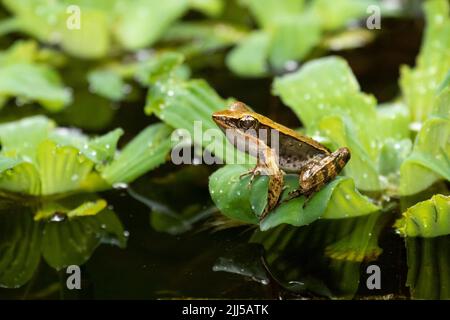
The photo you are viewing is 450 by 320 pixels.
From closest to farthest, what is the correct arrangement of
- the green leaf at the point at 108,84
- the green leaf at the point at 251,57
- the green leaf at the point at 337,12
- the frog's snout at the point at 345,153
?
the frog's snout at the point at 345,153 < the green leaf at the point at 108,84 < the green leaf at the point at 251,57 < the green leaf at the point at 337,12

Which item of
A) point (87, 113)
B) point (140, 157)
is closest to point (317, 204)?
point (140, 157)

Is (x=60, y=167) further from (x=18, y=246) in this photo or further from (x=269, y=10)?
(x=269, y=10)

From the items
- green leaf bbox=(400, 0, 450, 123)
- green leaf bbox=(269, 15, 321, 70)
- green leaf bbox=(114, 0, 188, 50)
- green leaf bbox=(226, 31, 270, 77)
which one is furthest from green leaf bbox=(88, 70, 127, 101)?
green leaf bbox=(400, 0, 450, 123)

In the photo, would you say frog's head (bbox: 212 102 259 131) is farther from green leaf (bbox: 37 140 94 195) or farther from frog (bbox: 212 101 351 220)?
green leaf (bbox: 37 140 94 195)

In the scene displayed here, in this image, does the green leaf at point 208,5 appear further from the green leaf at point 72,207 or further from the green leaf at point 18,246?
the green leaf at point 18,246

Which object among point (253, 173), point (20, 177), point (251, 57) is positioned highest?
point (251, 57)

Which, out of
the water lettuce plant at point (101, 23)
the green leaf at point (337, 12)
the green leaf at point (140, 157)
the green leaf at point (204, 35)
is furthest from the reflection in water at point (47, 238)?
the green leaf at point (337, 12)

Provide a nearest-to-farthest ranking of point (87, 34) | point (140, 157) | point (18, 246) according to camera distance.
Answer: point (18, 246) → point (140, 157) → point (87, 34)

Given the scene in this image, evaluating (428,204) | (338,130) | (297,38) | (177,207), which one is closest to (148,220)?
(177,207)
